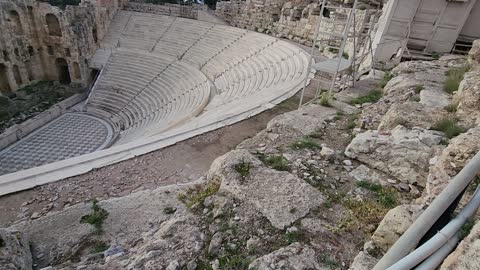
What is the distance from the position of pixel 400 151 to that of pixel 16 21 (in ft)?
70.0

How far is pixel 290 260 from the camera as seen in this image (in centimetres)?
234

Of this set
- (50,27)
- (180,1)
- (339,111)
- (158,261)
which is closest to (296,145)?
(339,111)

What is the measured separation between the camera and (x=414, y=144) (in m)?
3.48

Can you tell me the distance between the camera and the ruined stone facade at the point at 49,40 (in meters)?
16.4

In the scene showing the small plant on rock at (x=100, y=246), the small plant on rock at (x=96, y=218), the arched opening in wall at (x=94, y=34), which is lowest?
the arched opening in wall at (x=94, y=34)

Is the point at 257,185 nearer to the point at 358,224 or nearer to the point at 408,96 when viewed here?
the point at 358,224

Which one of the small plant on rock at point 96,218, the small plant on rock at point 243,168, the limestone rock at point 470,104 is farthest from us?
the limestone rock at point 470,104

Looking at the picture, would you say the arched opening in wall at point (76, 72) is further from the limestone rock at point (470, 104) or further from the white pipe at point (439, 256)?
the white pipe at point (439, 256)

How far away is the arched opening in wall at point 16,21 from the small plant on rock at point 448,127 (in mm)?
21055

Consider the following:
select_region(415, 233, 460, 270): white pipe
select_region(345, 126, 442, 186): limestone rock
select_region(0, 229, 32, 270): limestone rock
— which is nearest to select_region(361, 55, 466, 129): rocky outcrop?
select_region(345, 126, 442, 186): limestone rock

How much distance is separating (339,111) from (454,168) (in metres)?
3.01

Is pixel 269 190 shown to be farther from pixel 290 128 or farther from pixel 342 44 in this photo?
pixel 342 44

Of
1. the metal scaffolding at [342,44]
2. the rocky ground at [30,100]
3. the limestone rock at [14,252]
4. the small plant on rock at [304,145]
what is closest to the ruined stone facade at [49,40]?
the rocky ground at [30,100]

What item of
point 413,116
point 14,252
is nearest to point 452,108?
point 413,116
